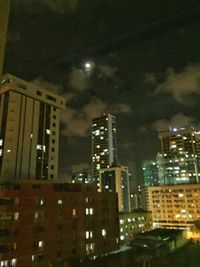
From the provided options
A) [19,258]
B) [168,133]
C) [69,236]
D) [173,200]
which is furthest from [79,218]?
→ [168,133]

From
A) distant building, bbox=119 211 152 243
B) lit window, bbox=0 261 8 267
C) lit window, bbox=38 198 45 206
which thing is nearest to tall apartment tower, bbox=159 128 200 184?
distant building, bbox=119 211 152 243

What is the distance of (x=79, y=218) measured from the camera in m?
34.6

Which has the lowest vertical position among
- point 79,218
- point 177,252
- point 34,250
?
point 177,252

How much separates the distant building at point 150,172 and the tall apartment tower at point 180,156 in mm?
23171

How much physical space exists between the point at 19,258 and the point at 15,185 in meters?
7.61

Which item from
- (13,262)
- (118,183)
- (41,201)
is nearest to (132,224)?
(41,201)

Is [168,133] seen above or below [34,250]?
above

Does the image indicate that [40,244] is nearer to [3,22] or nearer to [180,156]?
[3,22]

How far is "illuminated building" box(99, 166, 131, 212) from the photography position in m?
86.8

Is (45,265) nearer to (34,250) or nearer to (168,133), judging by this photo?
(34,250)

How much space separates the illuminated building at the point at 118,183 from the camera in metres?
86.8

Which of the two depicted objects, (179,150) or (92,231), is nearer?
(92,231)

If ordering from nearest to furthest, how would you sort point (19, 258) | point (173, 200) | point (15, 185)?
point (19, 258) < point (15, 185) < point (173, 200)

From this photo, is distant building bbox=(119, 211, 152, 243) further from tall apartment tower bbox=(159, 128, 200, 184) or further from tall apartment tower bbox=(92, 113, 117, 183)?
tall apartment tower bbox=(92, 113, 117, 183)
